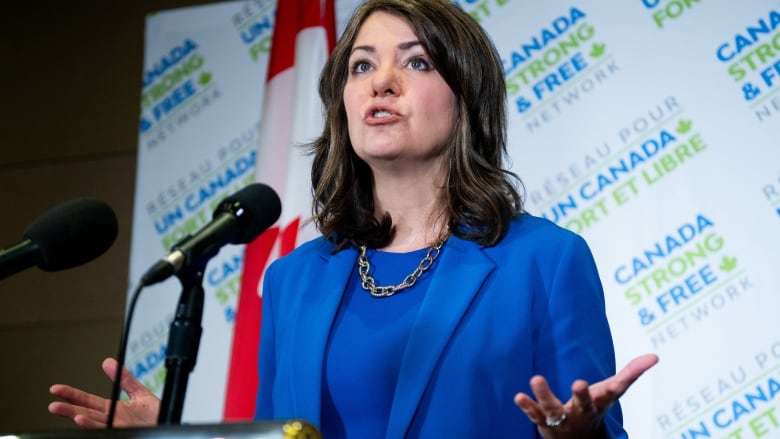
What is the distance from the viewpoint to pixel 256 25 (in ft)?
13.3

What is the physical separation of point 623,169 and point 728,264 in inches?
17.7

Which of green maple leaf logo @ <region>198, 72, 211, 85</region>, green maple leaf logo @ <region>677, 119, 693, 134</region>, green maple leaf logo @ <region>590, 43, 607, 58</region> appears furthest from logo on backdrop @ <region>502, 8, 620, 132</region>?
green maple leaf logo @ <region>198, 72, 211, 85</region>

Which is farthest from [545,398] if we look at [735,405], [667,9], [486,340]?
[667,9]

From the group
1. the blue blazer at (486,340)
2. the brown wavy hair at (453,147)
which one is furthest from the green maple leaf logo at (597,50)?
the blue blazer at (486,340)

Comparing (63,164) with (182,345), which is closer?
(182,345)

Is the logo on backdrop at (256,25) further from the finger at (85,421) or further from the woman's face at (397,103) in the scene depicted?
the finger at (85,421)

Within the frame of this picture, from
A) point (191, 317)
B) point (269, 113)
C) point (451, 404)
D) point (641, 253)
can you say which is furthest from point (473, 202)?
point (269, 113)

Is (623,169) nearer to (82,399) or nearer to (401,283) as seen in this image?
(401,283)

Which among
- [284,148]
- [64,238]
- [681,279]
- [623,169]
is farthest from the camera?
[284,148]

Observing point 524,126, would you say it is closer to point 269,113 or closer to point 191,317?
point 269,113

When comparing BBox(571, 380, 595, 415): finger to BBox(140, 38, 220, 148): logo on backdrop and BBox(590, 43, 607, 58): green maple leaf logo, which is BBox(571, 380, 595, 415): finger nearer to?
BBox(590, 43, 607, 58): green maple leaf logo

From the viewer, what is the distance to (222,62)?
13.5ft

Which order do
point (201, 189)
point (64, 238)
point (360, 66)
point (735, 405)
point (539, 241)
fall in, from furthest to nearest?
point (201, 189)
point (735, 405)
point (360, 66)
point (539, 241)
point (64, 238)

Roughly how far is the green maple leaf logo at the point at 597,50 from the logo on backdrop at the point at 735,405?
3.56ft
